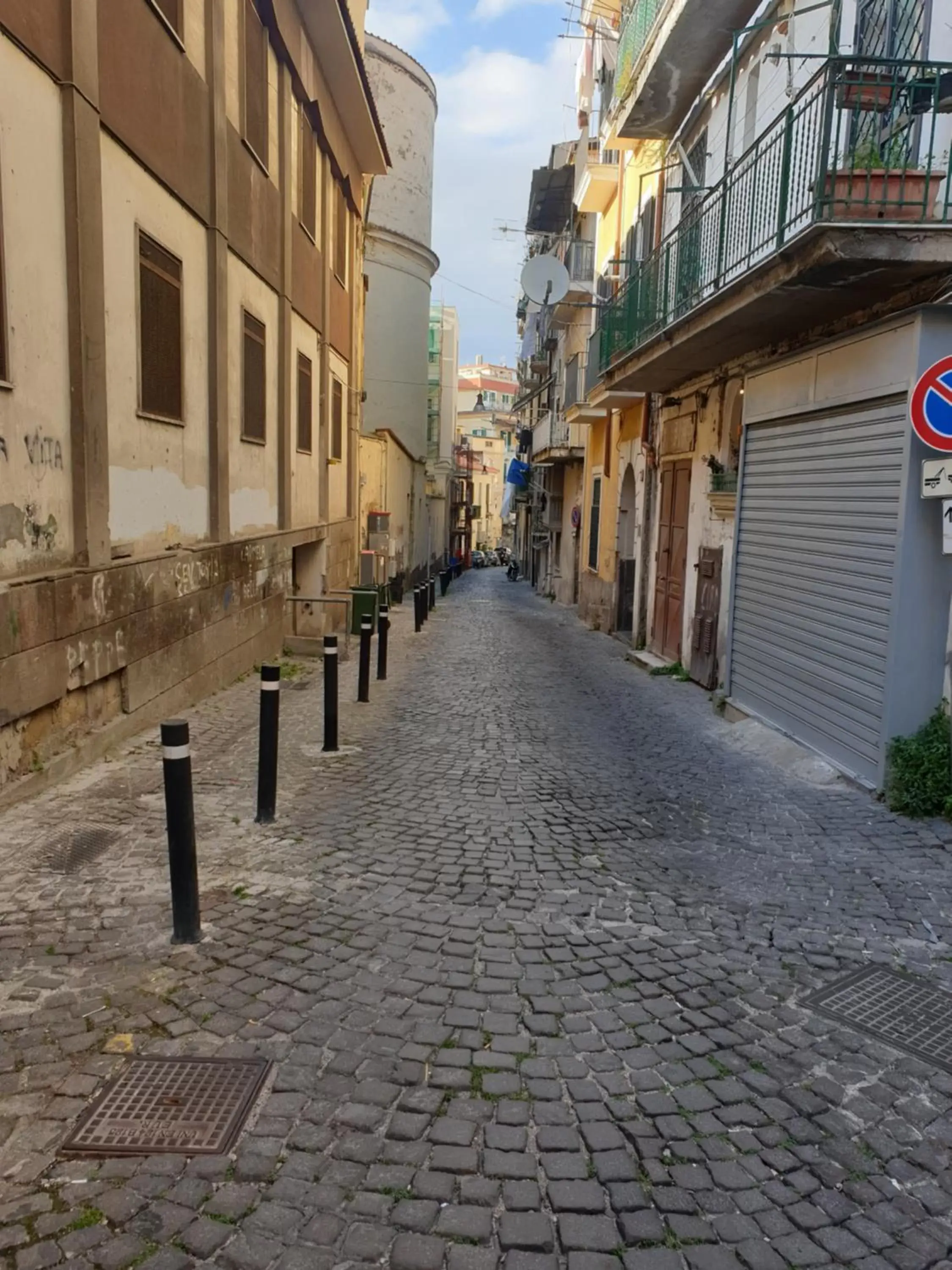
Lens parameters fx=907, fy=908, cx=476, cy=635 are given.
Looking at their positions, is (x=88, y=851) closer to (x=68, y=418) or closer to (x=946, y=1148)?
(x=68, y=418)

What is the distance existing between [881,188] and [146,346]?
5830 millimetres

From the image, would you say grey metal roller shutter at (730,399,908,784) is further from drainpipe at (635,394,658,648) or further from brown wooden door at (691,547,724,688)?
drainpipe at (635,394,658,648)

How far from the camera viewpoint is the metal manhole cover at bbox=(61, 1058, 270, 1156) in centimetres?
269

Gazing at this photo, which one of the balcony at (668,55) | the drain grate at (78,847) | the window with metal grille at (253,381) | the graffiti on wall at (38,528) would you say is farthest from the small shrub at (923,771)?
the balcony at (668,55)

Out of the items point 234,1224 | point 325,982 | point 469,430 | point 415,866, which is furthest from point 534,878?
point 469,430

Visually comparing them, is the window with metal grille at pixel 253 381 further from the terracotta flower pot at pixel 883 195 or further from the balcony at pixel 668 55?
the terracotta flower pot at pixel 883 195

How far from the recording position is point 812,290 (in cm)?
703

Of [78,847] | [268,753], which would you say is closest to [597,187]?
[268,753]

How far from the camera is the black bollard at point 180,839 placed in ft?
13.0

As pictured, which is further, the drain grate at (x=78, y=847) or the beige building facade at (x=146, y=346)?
the beige building facade at (x=146, y=346)

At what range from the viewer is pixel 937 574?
630 cm

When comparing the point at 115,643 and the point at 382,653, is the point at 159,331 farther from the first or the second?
the point at 382,653

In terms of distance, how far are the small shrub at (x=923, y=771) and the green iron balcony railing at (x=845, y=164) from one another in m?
3.41

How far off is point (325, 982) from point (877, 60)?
21.3ft
